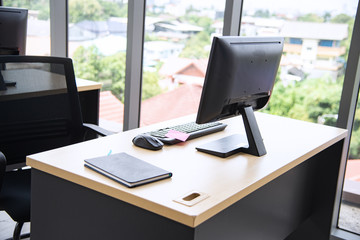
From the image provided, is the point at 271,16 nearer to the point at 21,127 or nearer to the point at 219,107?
the point at 219,107

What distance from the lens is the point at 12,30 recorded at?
Answer: 2412 mm

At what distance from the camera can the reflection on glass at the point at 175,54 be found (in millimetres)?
2939

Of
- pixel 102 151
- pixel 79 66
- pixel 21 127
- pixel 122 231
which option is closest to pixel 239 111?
pixel 102 151

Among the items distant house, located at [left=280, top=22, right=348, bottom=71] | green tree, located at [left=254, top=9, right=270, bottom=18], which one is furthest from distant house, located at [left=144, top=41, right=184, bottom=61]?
distant house, located at [left=280, top=22, right=348, bottom=71]

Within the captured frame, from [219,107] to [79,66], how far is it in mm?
2168

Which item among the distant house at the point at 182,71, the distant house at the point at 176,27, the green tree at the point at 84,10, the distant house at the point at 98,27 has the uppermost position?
the green tree at the point at 84,10

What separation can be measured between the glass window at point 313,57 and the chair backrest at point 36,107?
50.1 inches

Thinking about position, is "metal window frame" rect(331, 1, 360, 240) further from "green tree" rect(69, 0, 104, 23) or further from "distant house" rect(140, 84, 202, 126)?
"green tree" rect(69, 0, 104, 23)

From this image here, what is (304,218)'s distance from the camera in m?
2.23

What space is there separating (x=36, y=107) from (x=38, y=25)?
190 centimetres

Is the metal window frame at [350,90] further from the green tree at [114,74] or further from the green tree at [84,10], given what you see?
the green tree at [84,10]

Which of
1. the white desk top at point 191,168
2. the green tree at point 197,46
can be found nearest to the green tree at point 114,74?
the green tree at point 197,46

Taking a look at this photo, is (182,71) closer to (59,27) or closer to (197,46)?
(197,46)

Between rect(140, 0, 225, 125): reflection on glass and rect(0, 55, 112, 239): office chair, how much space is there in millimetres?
999
